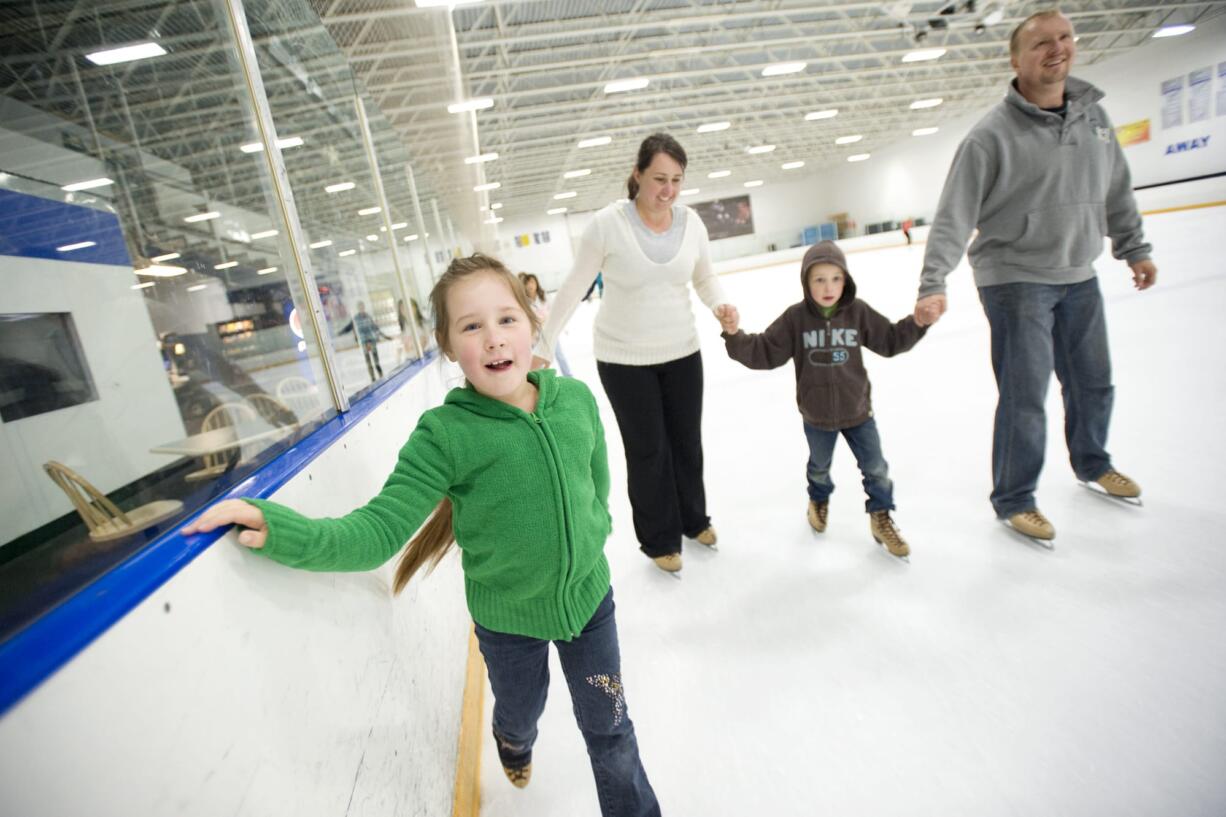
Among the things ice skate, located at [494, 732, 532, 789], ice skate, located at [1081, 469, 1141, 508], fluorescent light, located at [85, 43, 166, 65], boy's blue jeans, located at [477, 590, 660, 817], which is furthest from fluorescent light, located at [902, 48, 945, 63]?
ice skate, located at [494, 732, 532, 789]

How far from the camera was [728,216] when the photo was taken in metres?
23.7

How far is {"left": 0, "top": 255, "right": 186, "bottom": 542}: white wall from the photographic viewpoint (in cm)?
195

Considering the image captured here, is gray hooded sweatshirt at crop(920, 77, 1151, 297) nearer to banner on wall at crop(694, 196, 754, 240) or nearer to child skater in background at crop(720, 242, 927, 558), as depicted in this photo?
child skater in background at crop(720, 242, 927, 558)

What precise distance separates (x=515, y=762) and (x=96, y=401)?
8.24ft

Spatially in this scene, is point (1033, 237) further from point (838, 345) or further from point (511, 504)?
point (511, 504)

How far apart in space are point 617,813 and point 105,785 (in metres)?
0.76

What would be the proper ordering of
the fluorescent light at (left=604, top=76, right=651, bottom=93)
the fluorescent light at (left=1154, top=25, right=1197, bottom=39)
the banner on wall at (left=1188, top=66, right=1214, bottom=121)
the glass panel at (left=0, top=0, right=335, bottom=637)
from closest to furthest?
1. the glass panel at (left=0, top=0, right=335, bottom=637)
2. the fluorescent light at (left=604, top=76, right=651, bottom=93)
3. the fluorescent light at (left=1154, top=25, right=1197, bottom=39)
4. the banner on wall at (left=1188, top=66, right=1214, bottom=121)

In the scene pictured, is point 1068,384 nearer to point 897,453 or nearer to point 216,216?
point 897,453

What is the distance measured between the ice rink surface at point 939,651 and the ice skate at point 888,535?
1.8 inches

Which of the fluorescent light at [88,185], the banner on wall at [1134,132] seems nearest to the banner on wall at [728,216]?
the banner on wall at [1134,132]

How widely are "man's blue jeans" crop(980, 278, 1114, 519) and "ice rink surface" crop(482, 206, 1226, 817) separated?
7.5 inches

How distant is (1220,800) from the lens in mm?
940

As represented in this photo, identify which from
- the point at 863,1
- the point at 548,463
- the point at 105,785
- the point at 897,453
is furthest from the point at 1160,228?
the point at 105,785

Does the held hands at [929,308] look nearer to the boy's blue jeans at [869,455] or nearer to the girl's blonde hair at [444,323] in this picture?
the boy's blue jeans at [869,455]
